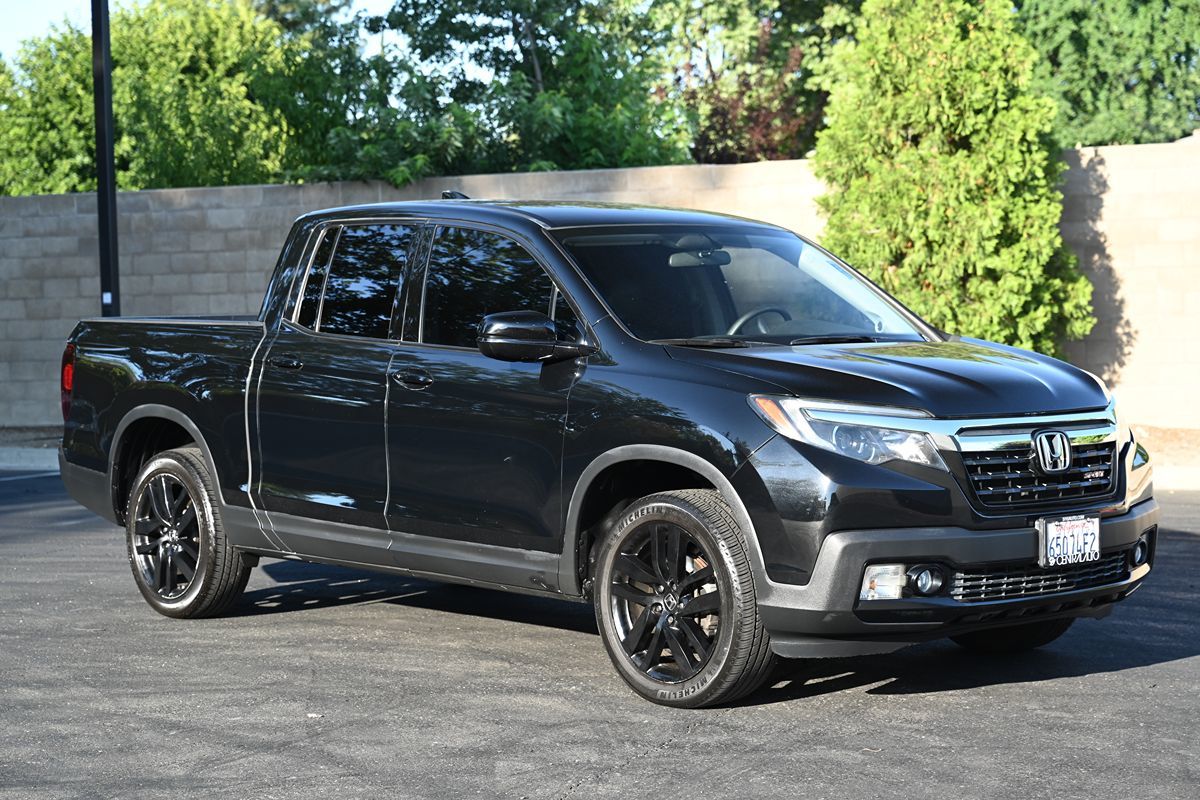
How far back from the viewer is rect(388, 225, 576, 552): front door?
6871mm

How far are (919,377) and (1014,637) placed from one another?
171cm

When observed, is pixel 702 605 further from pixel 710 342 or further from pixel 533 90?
pixel 533 90

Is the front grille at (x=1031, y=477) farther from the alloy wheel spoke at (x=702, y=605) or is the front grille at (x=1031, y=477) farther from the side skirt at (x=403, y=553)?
the side skirt at (x=403, y=553)

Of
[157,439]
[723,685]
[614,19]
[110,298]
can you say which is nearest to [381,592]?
[157,439]

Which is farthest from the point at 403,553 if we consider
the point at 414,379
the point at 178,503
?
the point at 178,503

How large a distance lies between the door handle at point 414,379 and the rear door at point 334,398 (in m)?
0.10

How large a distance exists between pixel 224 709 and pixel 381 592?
2875 mm

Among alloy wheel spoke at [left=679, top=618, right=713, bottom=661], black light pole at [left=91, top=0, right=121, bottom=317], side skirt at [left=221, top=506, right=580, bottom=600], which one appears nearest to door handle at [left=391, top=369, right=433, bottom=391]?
Answer: side skirt at [left=221, top=506, right=580, bottom=600]

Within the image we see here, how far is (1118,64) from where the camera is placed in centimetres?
3728

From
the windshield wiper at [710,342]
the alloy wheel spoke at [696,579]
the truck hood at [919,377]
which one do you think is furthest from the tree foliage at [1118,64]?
the alloy wheel spoke at [696,579]

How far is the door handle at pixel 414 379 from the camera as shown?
7.28 m

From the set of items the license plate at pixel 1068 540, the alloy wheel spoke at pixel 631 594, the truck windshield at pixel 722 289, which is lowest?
the alloy wheel spoke at pixel 631 594

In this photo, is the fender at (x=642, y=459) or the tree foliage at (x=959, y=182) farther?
the tree foliage at (x=959, y=182)

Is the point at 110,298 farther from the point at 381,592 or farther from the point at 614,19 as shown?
the point at 614,19
